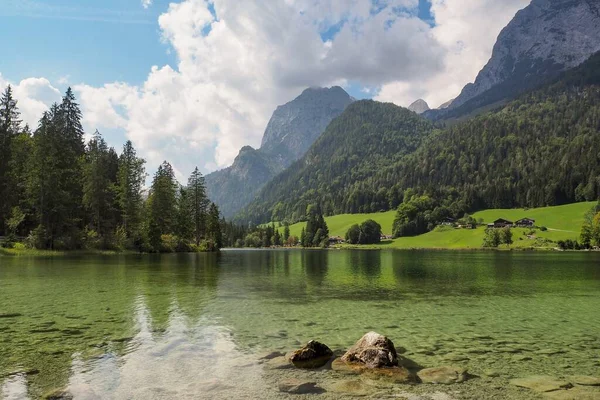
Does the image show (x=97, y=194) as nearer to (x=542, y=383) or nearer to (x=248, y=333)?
(x=248, y=333)

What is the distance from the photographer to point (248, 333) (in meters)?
22.3

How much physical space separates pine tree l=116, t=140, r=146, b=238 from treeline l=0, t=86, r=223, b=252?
0.28 m

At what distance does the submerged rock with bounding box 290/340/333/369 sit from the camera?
16261mm

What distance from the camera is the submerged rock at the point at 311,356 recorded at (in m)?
16.3

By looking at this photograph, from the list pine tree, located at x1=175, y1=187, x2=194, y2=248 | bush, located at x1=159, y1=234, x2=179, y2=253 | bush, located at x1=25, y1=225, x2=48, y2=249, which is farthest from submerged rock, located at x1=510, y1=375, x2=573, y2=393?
pine tree, located at x1=175, y1=187, x2=194, y2=248

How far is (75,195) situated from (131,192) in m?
15.1

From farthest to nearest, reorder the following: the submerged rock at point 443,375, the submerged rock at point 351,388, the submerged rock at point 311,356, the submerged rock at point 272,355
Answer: the submerged rock at point 272,355, the submerged rock at point 311,356, the submerged rock at point 443,375, the submerged rock at point 351,388

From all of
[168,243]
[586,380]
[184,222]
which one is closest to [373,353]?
[586,380]

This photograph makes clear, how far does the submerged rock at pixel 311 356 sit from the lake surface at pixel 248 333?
102 cm

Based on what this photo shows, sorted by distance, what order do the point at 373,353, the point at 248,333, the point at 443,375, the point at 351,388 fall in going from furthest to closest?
the point at 248,333, the point at 373,353, the point at 443,375, the point at 351,388

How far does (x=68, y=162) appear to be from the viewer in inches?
4023

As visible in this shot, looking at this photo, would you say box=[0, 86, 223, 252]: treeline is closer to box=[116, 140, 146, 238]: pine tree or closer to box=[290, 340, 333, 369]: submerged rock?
box=[116, 140, 146, 238]: pine tree

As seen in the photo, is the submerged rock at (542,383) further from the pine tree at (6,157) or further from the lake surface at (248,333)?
the pine tree at (6,157)

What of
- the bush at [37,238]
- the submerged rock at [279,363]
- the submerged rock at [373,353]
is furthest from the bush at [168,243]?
the submerged rock at [373,353]
